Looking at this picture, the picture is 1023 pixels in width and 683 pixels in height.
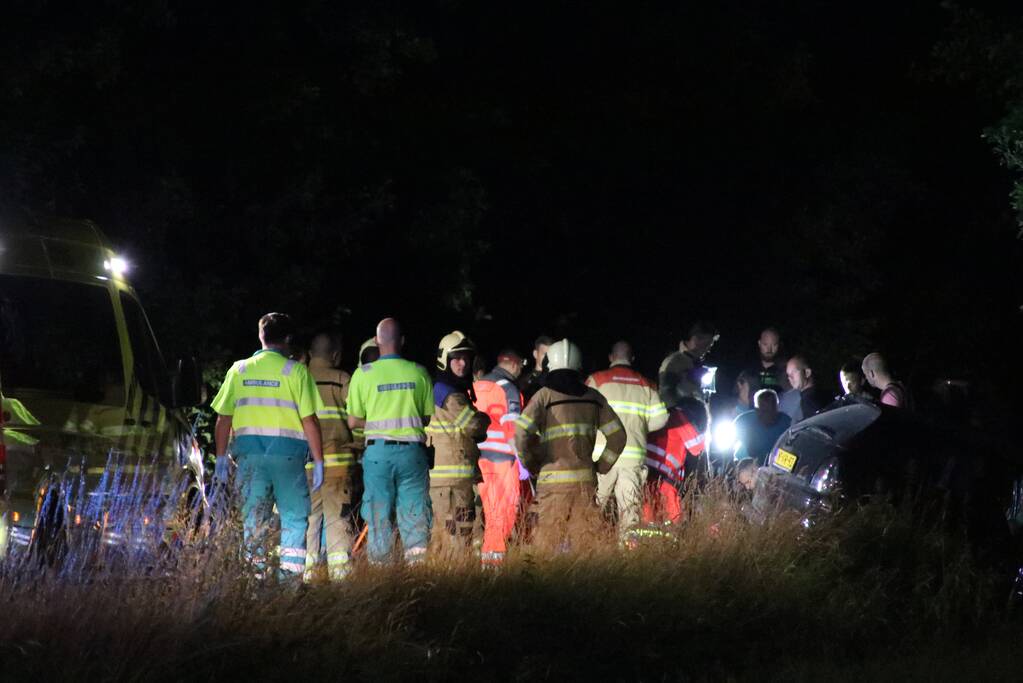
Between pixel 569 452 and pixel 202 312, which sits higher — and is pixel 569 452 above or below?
below

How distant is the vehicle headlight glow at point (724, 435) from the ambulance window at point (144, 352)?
5.07 meters

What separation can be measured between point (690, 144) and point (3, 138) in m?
10.3

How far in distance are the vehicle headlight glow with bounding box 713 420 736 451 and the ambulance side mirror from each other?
16.4 ft

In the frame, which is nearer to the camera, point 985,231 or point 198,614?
point 198,614

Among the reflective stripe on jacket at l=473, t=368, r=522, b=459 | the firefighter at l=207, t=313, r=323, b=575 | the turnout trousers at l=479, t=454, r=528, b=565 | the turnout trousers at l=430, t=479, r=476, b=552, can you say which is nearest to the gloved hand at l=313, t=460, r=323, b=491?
the firefighter at l=207, t=313, r=323, b=575

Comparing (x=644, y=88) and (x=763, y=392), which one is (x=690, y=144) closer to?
(x=644, y=88)

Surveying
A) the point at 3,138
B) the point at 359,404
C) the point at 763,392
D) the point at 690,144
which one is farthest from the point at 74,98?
the point at 690,144

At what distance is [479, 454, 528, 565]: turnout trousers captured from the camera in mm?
10656

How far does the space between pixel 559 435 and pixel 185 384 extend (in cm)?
255

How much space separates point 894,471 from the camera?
11.6 metres

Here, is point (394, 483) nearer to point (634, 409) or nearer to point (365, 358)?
point (365, 358)

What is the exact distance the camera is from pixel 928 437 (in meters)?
11.5

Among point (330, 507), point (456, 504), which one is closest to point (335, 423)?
point (330, 507)

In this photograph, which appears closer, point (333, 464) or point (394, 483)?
point (394, 483)
